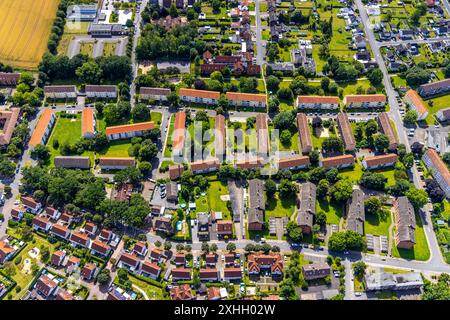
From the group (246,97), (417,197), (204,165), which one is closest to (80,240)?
(204,165)

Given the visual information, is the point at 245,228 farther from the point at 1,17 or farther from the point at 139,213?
the point at 1,17

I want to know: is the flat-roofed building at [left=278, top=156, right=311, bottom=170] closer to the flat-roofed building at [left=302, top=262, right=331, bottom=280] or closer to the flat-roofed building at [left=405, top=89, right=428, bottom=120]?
the flat-roofed building at [left=302, top=262, right=331, bottom=280]

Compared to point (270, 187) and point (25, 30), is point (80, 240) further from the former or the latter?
point (25, 30)

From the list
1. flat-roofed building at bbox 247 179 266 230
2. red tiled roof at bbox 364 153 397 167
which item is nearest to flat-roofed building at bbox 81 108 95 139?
flat-roofed building at bbox 247 179 266 230

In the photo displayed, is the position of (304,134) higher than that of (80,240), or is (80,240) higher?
(304,134)

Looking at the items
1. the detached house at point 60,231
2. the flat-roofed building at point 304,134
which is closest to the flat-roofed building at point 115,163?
the detached house at point 60,231

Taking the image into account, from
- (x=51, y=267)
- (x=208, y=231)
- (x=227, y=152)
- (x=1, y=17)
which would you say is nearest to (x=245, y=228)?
(x=208, y=231)

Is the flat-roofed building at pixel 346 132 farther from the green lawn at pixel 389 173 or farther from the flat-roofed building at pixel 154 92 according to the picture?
the flat-roofed building at pixel 154 92
